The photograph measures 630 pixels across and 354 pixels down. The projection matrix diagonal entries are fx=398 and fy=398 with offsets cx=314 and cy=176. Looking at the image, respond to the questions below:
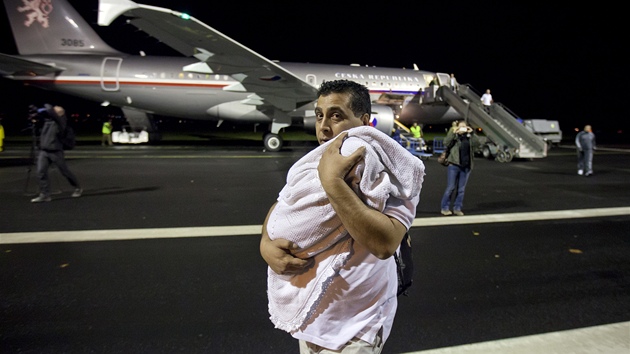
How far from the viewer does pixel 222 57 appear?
1416 centimetres

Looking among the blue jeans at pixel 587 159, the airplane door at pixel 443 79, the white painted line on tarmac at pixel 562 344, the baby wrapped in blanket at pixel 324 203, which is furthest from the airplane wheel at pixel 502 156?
the baby wrapped in blanket at pixel 324 203

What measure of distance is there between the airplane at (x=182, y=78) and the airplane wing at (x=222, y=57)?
42 millimetres

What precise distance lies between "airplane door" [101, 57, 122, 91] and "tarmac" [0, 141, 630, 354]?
9.07 metres

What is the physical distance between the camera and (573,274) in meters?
4.45

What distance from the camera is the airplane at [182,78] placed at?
1494 cm

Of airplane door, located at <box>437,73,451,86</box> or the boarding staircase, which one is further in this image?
airplane door, located at <box>437,73,451,86</box>

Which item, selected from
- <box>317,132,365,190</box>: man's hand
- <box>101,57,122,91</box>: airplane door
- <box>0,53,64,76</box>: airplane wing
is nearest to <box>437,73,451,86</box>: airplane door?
<box>101,57,122,91</box>: airplane door

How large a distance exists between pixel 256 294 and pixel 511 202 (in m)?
6.31

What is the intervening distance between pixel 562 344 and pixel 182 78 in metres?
16.9

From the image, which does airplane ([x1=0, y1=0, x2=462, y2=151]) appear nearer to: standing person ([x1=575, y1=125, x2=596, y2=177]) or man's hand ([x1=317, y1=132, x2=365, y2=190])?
standing person ([x1=575, y1=125, x2=596, y2=177])

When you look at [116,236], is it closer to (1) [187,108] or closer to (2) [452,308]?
(2) [452,308]

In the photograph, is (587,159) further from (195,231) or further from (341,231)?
(341,231)

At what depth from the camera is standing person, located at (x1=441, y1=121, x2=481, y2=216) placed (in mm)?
6973

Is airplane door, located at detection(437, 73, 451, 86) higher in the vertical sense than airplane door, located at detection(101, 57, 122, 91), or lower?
higher
